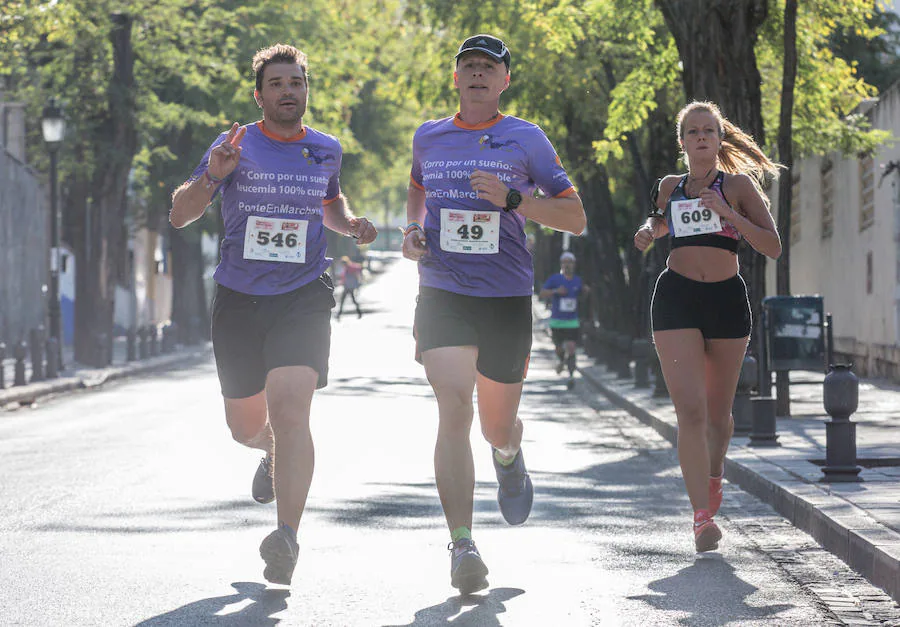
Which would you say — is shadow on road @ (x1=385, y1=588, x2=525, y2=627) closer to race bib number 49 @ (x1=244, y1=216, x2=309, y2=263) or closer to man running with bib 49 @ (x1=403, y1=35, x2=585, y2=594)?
man running with bib 49 @ (x1=403, y1=35, x2=585, y2=594)

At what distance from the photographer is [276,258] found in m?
7.22

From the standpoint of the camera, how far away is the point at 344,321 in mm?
57938

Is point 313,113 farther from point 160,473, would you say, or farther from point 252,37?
point 160,473

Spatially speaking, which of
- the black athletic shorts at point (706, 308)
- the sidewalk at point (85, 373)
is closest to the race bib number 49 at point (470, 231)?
the black athletic shorts at point (706, 308)

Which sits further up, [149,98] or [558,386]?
[149,98]

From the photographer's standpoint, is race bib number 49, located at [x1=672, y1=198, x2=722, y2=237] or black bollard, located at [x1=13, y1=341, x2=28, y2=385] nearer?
race bib number 49, located at [x1=672, y1=198, x2=722, y2=237]

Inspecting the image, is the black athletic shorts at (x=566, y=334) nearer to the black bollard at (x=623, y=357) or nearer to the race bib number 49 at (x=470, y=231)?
the black bollard at (x=623, y=357)

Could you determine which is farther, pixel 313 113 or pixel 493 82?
pixel 313 113

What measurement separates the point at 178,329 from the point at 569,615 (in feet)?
124

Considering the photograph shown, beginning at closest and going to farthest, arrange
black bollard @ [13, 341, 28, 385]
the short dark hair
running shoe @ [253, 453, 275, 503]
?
the short dark hair < running shoe @ [253, 453, 275, 503] < black bollard @ [13, 341, 28, 385]

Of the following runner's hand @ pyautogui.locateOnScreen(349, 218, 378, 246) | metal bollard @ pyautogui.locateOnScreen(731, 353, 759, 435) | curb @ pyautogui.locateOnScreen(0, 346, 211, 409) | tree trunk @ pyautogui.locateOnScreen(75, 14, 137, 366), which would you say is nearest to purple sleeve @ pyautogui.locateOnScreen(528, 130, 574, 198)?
runner's hand @ pyautogui.locateOnScreen(349, 218, 378, 246)

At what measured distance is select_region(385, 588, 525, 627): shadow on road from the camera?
6215 mm

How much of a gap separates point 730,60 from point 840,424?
733 cm

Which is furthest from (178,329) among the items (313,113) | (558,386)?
(558,386)
